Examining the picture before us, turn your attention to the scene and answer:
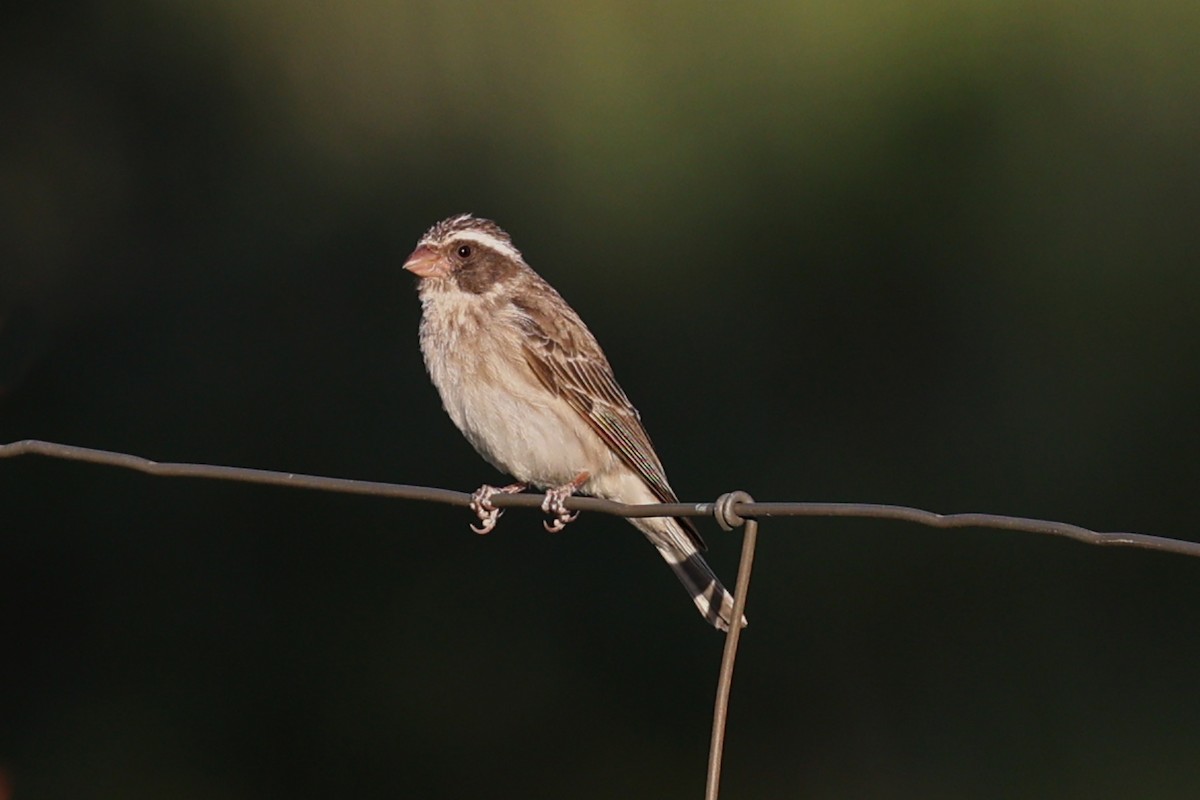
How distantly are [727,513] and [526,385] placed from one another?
257 centimetres

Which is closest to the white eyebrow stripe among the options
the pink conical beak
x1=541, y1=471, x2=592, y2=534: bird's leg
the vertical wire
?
the pink conical beak

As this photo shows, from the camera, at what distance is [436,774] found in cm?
974

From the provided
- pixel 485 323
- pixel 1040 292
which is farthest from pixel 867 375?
pixel 485 323

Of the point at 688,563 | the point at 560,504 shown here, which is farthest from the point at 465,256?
the point at 560,504

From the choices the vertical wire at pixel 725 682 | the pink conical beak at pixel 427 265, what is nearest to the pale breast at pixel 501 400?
the pink conical beak at pixel 427 265

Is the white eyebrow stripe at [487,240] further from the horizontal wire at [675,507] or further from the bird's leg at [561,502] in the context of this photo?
the horizontal wire at [675,507]

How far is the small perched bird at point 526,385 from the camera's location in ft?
20.2

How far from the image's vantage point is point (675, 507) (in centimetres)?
378

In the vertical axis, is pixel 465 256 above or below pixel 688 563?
above

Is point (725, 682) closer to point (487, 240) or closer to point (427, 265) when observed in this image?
point (427, 265)

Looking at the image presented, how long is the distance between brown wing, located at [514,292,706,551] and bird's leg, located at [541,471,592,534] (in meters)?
0.17

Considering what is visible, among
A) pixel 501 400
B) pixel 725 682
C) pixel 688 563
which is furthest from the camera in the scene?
pixel 501 400

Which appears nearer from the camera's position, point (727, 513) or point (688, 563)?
point (727, 513)

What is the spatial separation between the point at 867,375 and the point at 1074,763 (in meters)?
2.57
